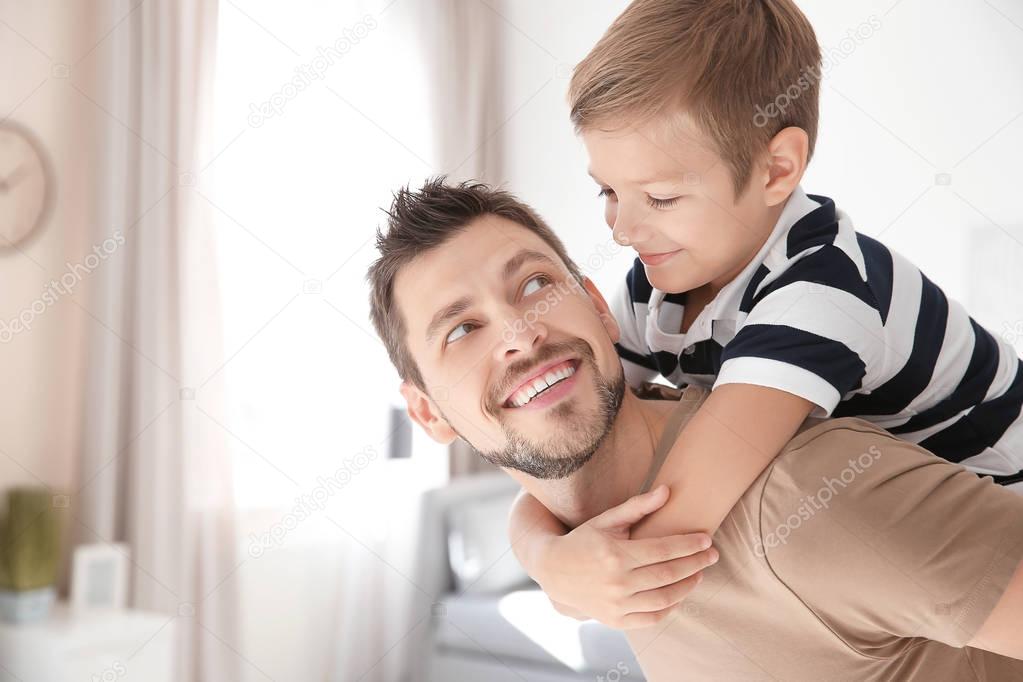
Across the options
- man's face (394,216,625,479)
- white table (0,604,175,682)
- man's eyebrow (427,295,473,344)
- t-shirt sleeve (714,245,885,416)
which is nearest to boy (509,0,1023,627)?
t-shirt sleeve (714,245,885,416)

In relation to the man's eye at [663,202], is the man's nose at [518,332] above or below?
below

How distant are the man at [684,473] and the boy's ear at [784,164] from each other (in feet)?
0.86

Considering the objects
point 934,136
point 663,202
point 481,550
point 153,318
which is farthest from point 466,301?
point 934,136

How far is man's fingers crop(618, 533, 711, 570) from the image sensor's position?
80 centimetres

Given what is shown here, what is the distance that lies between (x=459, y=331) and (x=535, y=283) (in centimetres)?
11

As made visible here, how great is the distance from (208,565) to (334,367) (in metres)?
0.84

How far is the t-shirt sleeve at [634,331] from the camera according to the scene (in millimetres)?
1274

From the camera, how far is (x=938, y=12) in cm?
305

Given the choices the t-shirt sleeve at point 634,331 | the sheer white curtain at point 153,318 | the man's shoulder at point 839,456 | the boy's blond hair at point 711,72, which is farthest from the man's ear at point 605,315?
the sheer white curtain at point 153,318

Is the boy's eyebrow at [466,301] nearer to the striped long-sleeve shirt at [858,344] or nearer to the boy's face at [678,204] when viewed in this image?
the boy's face at [678,204]

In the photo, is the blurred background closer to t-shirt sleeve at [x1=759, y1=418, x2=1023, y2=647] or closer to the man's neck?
the man's neck

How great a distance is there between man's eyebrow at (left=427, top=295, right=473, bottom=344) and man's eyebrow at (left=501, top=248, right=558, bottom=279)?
0.18 ft

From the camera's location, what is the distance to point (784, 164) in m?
1.07

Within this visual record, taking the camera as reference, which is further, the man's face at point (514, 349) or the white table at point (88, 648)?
the white table at point (88, 648)
